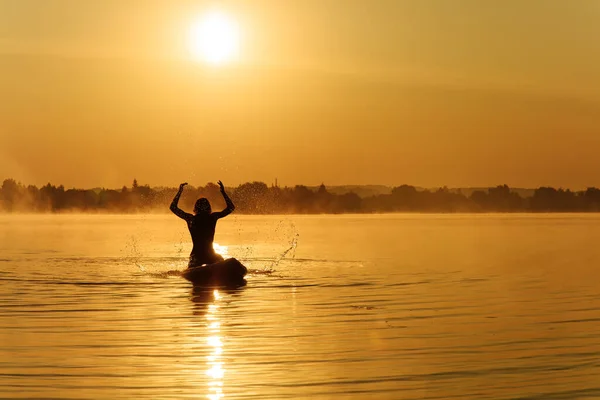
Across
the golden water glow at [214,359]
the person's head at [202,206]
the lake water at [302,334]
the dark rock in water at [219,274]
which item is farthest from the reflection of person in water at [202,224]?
the golden water glow at [214,359]

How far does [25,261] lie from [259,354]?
29.1m

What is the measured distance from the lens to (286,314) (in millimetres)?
26188

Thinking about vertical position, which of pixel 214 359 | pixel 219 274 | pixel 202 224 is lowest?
pixel 214 359

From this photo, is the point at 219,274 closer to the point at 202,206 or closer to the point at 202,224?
the point at 202,224

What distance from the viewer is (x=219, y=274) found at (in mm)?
34156

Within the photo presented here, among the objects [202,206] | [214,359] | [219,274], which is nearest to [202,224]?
[202,206]

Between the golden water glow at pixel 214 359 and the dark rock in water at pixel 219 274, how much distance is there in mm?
6971

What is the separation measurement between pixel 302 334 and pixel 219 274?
38.5 ft

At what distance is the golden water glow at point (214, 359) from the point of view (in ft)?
53.8

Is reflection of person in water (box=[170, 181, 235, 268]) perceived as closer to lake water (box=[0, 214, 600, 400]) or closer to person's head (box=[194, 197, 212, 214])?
person's head (box=[194, 197, 212, 214])

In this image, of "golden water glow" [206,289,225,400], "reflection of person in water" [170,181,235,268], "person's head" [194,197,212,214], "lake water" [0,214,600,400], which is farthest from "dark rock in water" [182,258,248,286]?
"golden water glow" [206,289,225,400]

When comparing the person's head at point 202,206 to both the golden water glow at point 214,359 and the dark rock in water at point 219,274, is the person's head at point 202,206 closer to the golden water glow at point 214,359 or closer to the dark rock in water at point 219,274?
the dark rock in water at point 219,274

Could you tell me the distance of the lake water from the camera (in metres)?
17.1

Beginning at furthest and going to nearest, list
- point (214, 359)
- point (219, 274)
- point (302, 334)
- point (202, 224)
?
point (202, 224), point (219, 274), point (302, 334), point (214, 359)
